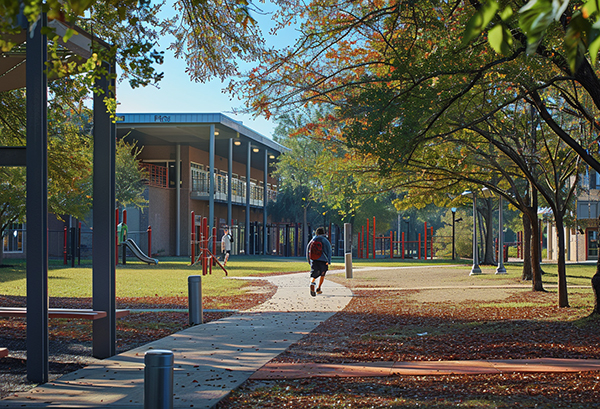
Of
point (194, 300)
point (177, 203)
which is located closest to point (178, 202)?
point (177, 203)

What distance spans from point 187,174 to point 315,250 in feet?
113

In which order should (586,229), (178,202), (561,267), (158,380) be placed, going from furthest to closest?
(178,202) → (586,229) → (561,267) → (158,380)

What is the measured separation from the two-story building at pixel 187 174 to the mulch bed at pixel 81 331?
86.2 feet

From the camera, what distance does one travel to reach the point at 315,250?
49.2 ft

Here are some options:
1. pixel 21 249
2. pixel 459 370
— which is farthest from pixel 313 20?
pixel 21 249

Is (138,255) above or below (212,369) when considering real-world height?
above

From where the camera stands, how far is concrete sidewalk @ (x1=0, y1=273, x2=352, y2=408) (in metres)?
5.38

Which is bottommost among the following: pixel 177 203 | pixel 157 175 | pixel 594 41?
pixel 594 41

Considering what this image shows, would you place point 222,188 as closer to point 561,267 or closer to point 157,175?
point 157,175

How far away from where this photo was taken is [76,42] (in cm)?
686

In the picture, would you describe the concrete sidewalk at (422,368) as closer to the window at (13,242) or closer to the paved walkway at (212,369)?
the paved walkway at (212,369)

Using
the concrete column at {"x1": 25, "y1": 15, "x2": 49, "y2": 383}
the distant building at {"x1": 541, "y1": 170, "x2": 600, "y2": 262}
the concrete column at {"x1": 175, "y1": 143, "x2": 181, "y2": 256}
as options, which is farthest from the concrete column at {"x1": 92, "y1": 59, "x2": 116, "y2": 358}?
the concrete column at {"x1": 175, "y1": 143, "x2": 181, "y2": 256}

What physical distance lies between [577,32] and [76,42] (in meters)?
6.19

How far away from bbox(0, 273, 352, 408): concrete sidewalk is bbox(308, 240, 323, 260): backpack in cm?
281
